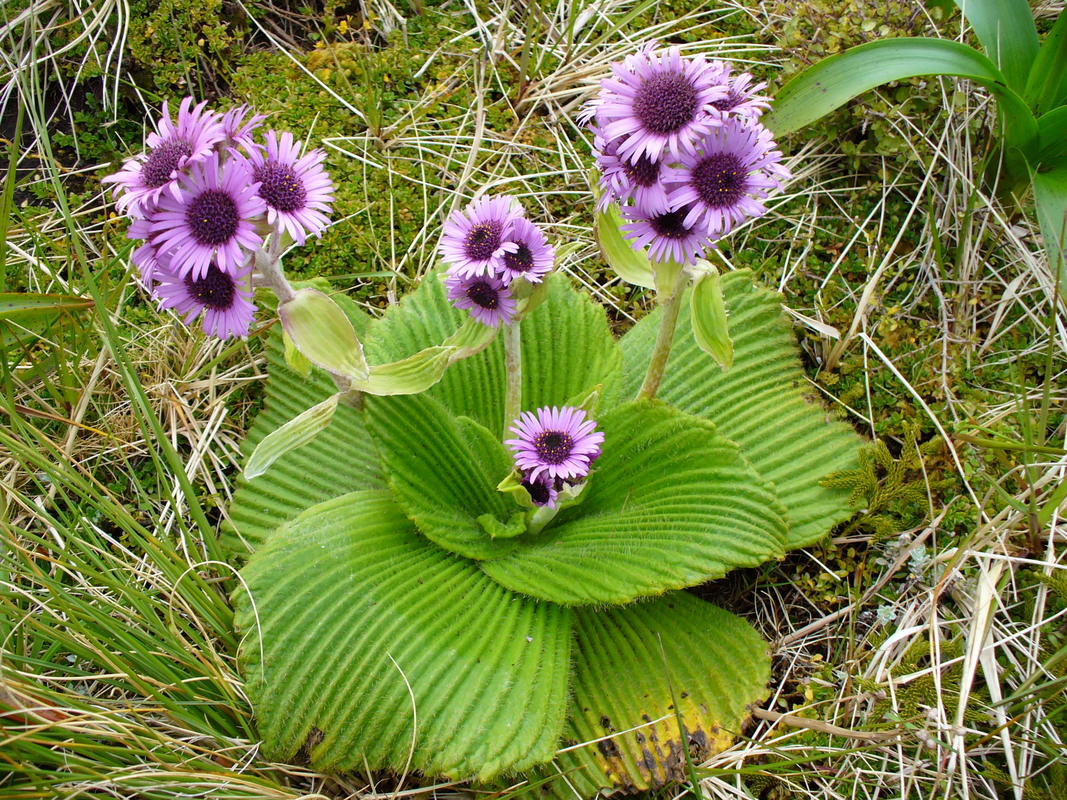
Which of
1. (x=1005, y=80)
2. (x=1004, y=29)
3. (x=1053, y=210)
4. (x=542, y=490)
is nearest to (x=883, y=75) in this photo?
(x=1005, y=80)

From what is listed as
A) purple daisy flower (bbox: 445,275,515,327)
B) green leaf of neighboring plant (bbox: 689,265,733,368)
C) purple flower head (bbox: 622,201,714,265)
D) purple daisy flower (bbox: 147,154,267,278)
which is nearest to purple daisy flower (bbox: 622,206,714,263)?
purple flower head (bbox: 622,201,714,265)

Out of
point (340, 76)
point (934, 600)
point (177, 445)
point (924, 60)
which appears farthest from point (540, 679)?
point (340, 76)

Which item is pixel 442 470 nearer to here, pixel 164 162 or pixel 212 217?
pixel 212 217

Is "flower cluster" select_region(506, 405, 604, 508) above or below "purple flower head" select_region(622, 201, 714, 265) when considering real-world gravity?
below

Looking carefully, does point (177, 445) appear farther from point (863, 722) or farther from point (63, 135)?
point (863, 722)

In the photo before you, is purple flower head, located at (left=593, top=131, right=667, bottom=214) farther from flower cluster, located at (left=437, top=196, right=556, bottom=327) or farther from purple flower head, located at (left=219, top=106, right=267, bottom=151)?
purple flower head, located at (left=219, top=106, right=267, bottom=151)

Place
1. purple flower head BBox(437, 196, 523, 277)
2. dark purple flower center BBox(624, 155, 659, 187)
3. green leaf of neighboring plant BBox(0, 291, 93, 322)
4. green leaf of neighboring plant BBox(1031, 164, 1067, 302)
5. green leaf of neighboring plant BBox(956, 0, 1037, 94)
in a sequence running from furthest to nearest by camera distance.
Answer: green leaf of neighboring plant BBox(956, 0, 1037, 94) < green leaf of neighboring plant BBox(1031, 164, 1067, 302) < green leaf of neighboring plant BBox(0, 291, 93, 322) < purple flower head BBox(437, 196, 523, 277) < dark purple flower center BBox(624, 155, 659, 187)
